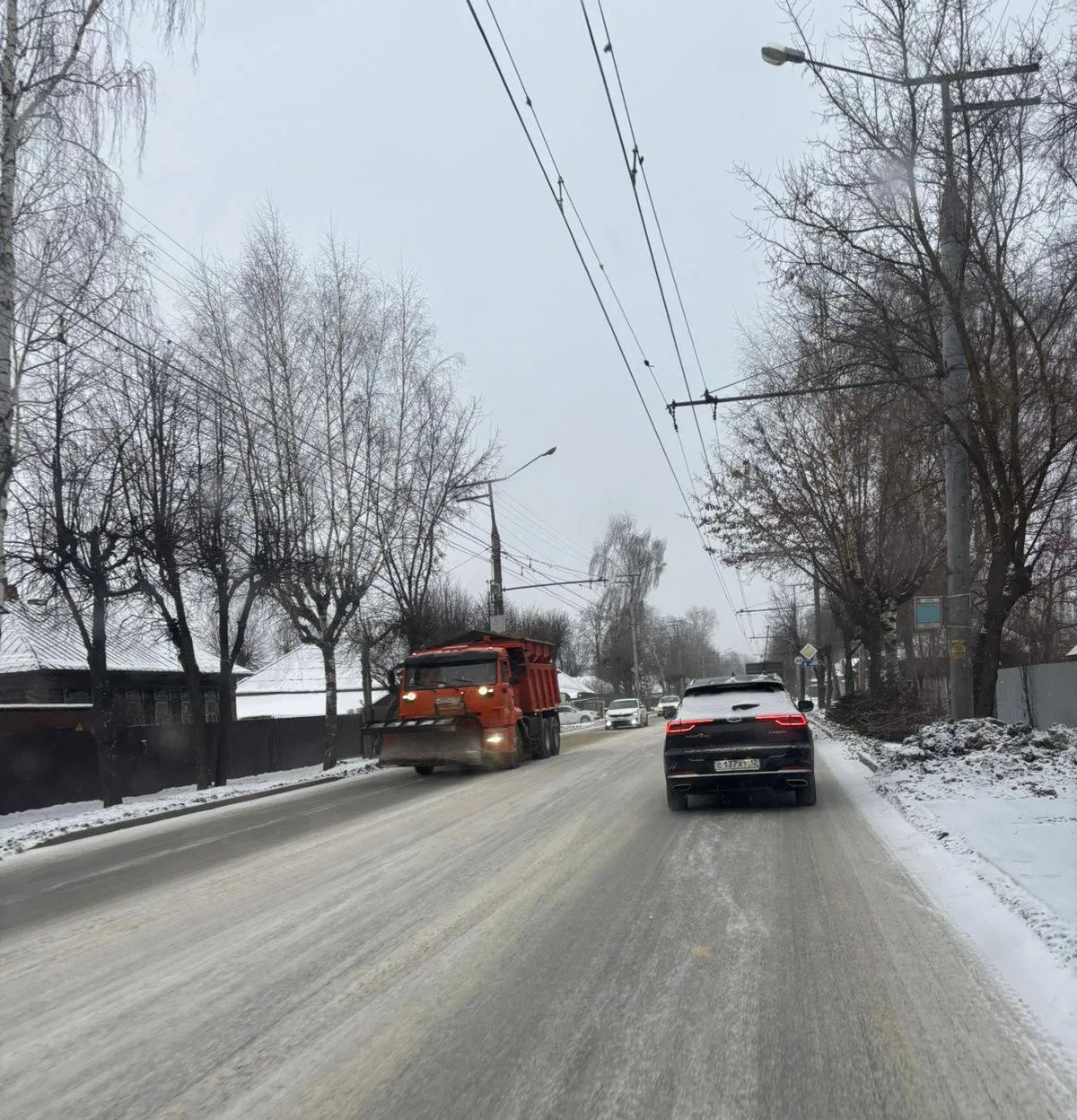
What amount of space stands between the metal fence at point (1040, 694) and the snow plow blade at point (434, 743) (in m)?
10.8

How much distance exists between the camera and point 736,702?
12.4 meters

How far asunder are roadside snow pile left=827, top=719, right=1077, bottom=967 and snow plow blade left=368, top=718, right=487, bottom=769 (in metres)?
7.60

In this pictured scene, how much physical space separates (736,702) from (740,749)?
732mm

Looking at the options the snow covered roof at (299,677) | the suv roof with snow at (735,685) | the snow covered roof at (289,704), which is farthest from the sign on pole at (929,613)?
the snow covered roof at (299,677)

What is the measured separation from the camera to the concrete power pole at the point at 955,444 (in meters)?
14.4

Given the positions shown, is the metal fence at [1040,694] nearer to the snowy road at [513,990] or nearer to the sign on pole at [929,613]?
the sign on pole at [929,613]

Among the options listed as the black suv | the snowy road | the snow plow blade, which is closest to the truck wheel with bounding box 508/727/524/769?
the snow plow blade

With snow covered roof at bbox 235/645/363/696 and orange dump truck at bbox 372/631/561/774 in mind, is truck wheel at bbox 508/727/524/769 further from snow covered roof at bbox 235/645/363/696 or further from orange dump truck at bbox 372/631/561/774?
snow covered roof at bbox 235/645/363/696

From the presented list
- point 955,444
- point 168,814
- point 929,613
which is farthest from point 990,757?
point 168,814

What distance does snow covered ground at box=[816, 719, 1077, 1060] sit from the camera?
5.46 meters

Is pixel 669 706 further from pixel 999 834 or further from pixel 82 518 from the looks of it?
pixel 999 834

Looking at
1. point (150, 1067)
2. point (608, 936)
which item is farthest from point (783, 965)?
point (150, 1067)

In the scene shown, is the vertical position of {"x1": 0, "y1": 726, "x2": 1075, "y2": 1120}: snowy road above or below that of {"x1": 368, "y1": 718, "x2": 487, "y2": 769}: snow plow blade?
below

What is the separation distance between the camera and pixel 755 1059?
4.26m
